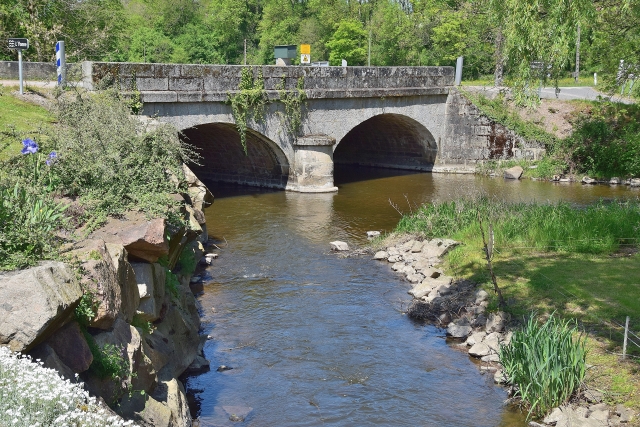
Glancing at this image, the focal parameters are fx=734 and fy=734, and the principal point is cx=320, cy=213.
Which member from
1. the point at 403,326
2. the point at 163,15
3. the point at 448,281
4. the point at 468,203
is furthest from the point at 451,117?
the point at 163,15

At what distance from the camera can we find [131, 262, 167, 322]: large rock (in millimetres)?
8047

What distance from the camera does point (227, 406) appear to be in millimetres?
8836

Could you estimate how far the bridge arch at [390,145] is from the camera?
28.1m

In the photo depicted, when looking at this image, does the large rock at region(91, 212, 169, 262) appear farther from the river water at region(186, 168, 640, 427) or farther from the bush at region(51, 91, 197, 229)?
the river water at region(186, 168, 640, 427)

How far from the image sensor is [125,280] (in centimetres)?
717

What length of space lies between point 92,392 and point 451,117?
23.8 meters

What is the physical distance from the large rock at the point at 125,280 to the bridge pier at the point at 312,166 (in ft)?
52.3

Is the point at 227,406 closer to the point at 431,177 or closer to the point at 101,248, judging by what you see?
the point at 101,248

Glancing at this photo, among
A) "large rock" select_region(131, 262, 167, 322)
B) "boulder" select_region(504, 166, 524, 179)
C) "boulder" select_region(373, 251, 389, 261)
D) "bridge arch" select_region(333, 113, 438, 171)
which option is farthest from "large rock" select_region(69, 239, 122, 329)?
"boulder" select_region(504, 166, 524, 179)

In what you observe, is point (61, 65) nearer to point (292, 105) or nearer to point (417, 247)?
point (292, 105)

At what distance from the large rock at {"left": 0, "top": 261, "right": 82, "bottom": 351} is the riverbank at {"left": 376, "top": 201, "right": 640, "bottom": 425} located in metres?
5.79

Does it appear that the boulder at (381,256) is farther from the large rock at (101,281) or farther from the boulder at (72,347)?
the boulder at (72,347)

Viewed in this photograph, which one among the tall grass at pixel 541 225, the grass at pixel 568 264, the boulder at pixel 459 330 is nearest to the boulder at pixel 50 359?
the grass at pixel 568 264

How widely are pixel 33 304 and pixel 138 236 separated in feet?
8.53
